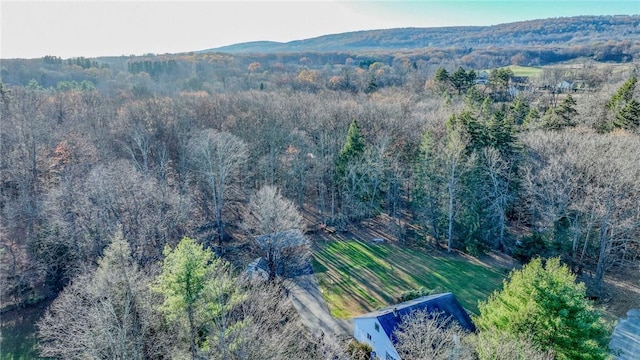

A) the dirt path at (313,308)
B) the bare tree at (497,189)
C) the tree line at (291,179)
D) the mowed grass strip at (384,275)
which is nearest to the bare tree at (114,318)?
the tree line at (291,179)

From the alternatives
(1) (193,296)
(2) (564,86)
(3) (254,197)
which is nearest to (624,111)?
(3) (254,197)

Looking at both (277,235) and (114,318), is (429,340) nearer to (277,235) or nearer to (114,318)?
(277,235)

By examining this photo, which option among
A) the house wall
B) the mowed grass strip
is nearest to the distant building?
the mowed grass strip

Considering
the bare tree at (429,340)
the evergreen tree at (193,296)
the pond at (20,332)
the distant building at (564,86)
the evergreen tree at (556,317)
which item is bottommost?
the pond at (20,332)

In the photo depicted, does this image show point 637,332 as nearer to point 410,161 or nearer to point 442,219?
point 442,219

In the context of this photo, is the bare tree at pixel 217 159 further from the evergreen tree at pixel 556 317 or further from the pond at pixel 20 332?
the evergreen tree at pixel 556 317

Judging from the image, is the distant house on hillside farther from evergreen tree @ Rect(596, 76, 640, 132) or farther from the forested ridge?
the forested ridge

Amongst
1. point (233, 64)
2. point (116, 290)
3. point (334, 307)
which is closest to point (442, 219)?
point (334, 307)
